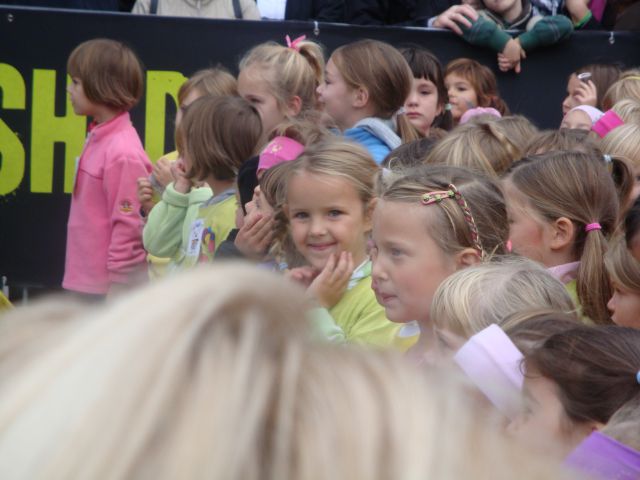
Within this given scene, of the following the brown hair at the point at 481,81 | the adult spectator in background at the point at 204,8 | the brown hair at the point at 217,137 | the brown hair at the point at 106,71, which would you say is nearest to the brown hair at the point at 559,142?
the brown hair at the point at 217,137

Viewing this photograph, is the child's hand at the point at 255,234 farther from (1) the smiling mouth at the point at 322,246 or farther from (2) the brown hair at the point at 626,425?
(2) the brown hair at the point at 626,425

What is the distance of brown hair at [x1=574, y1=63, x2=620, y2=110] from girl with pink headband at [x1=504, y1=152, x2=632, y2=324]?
250 cm

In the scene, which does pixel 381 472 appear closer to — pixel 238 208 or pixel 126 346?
pixel 126 346

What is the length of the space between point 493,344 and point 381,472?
5.34 feet

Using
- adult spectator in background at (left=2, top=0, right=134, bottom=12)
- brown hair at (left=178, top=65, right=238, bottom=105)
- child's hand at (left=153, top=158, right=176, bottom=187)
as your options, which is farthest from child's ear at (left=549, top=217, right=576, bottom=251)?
adult spectator in background at (left=2, top=0, right=134, bottom=12)

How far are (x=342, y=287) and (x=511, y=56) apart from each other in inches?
134

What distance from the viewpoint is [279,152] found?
4500mm

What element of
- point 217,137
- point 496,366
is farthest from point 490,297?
point 217,137

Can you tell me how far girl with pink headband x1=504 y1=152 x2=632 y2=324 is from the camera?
3.64m

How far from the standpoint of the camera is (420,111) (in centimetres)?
604

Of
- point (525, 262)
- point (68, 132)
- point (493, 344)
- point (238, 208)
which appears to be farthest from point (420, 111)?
point (493, 344)

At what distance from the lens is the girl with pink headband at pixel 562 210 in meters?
3.64

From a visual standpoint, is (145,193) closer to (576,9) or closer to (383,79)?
(383,79)

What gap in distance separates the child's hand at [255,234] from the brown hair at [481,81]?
2.57 meters
